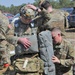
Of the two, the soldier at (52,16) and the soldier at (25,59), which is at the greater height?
the soldier at (52,16)

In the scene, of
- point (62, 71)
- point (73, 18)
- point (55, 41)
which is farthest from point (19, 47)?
point (73, 18)

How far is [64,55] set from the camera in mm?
5160

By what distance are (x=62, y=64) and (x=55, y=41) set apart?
360mm

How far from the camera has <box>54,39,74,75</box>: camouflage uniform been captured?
16.6 feet

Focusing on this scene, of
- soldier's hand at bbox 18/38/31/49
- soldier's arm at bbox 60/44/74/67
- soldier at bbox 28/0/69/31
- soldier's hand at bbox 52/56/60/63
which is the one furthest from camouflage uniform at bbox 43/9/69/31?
soldier's hand at bbox 18/38/31/49

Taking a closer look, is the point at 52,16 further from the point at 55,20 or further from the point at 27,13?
the point at 27,13

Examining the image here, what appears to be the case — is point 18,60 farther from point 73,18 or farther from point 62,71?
point 73,18

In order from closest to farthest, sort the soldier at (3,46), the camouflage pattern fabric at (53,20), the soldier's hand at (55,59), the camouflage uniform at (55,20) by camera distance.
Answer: the soldier's hand at (55,59), the camouflage pattern fabric at (53,20), the camouflage uniform at (55,20), the soldier at (3,46)

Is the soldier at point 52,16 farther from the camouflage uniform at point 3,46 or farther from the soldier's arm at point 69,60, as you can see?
the camouflage uniform at point 3,46

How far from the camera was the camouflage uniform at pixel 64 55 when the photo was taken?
5.07 meters

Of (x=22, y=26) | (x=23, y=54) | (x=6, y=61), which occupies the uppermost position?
(x=22, y=26)

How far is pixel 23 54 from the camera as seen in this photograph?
479 centimetres

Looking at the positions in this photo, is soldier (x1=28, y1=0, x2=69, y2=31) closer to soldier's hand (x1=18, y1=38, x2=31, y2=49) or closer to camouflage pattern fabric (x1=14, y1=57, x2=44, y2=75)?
soldier's hand (x1=18, y1=38, x2=31, y2=49)

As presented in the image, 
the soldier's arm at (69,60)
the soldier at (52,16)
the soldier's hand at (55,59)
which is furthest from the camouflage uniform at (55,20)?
the soldier's hand at (55,59)
